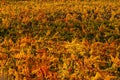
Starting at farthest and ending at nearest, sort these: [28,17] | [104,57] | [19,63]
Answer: [28,17] < [19,63] < [104,57]

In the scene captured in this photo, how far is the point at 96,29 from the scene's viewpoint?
24.6 feet

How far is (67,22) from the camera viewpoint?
820 centimetres

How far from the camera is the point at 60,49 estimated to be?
6.07m

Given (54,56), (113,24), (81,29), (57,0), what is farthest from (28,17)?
(57,0)

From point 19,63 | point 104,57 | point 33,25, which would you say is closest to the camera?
point 104,57

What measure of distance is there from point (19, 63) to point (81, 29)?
2.31 metres

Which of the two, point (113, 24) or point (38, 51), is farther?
point (113, 24)

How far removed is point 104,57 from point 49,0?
1046 centimetres

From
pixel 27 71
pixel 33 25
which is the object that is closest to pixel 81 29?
pixel 33 25

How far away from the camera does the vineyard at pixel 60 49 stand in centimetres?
539

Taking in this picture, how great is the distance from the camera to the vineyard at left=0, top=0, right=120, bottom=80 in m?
5.39

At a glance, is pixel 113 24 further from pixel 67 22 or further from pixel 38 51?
pixel 38 51

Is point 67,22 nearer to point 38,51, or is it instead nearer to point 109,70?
point 38,51

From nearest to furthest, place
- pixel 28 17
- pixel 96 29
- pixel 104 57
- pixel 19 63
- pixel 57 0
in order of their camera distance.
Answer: pixel 104 57 → pixel 19 63 → pixel 96 29 → pixel 28 17 → pixel 57 0
